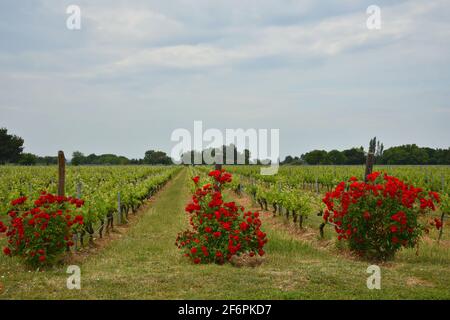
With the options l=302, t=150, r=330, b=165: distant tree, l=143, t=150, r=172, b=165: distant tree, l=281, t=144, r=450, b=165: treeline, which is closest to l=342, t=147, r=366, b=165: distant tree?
l=281, t=144, r=450, b=165: treeline

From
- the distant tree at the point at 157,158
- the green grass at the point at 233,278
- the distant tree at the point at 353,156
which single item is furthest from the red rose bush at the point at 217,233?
the distant tree at the point at 157,158

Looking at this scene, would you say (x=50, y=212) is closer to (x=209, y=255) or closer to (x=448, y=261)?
(x=209, y=255)

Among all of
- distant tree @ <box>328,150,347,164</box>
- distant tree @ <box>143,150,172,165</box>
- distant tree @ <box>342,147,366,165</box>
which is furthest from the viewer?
distant tree @ <box>143,150,172,165</box>

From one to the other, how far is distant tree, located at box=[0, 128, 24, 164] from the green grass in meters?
84.2

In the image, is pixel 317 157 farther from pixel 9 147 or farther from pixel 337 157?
pixel 9 147

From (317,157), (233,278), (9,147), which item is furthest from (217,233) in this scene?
(317,157)

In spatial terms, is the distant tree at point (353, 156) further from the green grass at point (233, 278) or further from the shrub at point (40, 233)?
the shrub at point (40, 233)

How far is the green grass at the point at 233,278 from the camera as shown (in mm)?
6668

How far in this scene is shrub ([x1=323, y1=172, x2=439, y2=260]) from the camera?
9.20 metres

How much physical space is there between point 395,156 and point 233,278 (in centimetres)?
10173

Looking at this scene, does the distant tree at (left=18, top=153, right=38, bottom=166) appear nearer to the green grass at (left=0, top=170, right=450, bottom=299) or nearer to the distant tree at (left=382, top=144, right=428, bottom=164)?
the distant tree at (left=382, top=144, right=428, bottom=164)

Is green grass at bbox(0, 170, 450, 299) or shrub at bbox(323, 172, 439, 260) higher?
shrub at bbox(323, 172, 439, 260)

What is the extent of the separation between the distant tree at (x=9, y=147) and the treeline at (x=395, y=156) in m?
67.9
